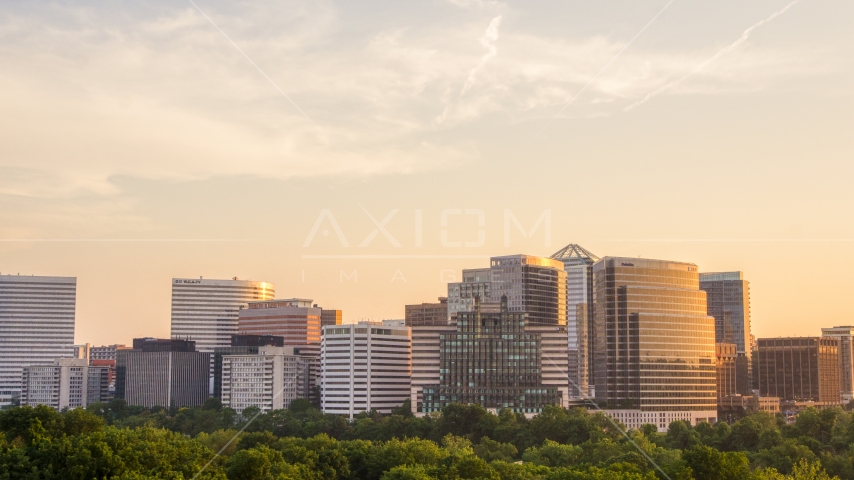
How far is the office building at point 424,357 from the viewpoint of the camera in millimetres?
175750

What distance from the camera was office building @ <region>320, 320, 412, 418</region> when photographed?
18125 cm

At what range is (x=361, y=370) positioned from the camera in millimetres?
182125

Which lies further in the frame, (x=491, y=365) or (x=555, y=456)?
(x=491, y=365)

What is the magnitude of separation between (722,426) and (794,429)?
1017cm

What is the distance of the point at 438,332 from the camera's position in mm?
179375

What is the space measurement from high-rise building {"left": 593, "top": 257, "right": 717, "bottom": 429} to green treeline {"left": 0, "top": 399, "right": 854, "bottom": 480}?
27130 mm

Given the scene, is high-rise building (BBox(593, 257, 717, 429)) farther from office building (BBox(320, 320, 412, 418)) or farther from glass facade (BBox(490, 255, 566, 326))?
office building (BBox(320, 320, 412, 418))

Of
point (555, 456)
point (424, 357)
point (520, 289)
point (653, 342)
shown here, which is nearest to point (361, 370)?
point (424, 357)

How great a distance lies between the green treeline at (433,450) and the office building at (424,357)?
23.6m

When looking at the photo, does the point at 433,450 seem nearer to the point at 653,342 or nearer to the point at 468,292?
the point at 653,342

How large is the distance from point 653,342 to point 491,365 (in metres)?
25.7

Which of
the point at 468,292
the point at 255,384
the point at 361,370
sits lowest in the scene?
the point at 255,384

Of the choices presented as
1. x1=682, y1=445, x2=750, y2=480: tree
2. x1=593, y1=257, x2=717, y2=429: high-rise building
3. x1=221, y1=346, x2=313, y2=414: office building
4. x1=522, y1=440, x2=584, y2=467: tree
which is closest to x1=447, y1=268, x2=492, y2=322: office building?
x1=593, y1=257, x2=717, y2=429: high-rise building

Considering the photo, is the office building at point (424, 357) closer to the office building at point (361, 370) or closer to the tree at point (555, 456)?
the office building at point (361, 370)
